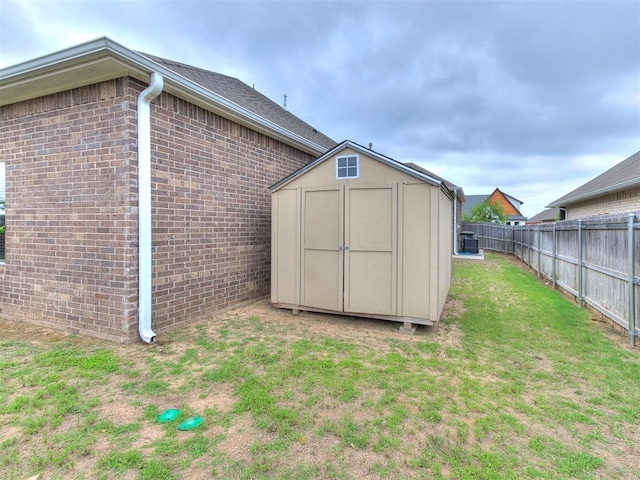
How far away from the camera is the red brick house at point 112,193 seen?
4008 millimetres

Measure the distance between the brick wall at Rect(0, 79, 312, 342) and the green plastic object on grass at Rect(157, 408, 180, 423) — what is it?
1.86m

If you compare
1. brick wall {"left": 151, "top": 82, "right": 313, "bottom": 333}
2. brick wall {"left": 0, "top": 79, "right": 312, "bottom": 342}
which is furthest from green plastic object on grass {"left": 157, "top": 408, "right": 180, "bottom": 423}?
brick wall {"left": 151, "top": 82, "right": 313, "bottom": 333}

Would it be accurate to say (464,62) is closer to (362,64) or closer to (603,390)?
(362,64)

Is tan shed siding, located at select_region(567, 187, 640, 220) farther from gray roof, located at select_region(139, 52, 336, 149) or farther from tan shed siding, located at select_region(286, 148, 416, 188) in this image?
gray roof, located at select_region(139, 52, 336, 149)

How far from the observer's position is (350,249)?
4.97m

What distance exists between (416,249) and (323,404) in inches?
104

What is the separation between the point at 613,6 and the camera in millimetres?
6820

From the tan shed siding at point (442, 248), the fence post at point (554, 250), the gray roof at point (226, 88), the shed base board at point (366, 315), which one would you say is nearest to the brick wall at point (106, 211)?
the gray roof at point (226, 88)

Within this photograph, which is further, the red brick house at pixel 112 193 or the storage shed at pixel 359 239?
the storage shed at pixel 359 239

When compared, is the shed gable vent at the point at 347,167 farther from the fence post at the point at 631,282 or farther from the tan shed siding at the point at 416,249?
the fence post at the point at 631,282

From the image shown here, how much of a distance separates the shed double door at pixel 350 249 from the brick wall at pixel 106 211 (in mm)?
1599

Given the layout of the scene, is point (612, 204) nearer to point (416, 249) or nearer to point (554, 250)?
point (554, 250)

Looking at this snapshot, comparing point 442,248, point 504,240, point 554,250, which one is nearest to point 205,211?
point 442,248

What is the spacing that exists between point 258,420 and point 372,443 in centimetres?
90
